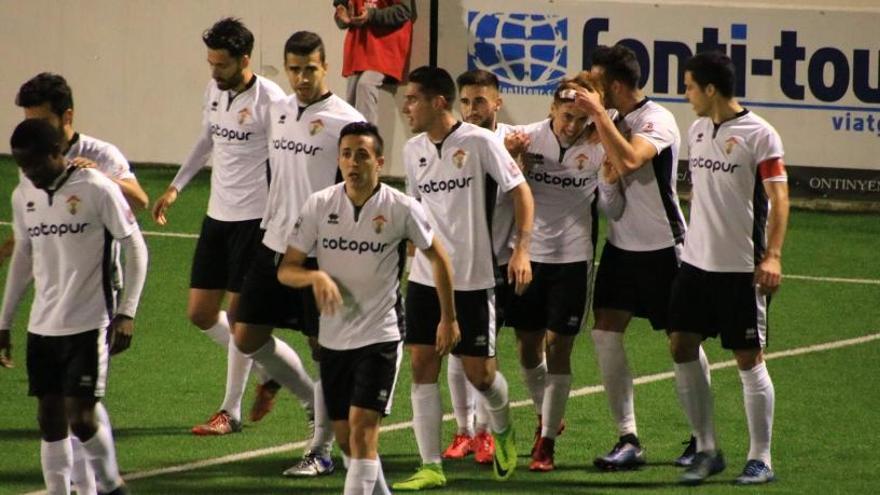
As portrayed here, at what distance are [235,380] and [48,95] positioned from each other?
8.24 ft

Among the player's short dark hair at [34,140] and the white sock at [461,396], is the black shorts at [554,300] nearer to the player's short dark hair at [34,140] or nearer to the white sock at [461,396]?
the white sock at [461,396]

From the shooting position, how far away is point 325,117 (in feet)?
32.1

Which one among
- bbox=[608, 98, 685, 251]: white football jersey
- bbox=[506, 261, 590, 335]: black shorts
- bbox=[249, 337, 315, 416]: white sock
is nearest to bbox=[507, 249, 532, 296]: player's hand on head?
bbox=[506, 261, 590, 335]: black shorts

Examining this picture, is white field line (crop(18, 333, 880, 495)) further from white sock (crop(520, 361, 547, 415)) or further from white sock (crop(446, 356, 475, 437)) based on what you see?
white sock (crop(520, 361, 547, 415))

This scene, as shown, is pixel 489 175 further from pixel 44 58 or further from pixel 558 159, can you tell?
pixel 44 58

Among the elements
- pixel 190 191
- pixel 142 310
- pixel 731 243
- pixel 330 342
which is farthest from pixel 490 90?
pixel 190 191

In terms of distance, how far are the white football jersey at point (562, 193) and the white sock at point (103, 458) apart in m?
2.66

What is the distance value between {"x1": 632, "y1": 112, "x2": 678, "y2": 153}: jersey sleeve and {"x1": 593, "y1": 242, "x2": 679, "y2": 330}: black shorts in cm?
60

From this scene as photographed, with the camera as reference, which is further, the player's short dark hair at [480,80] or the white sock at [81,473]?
the player's short dark hair at [480,80]

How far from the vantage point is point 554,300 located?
9.79m

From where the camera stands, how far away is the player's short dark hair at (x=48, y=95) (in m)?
8.62

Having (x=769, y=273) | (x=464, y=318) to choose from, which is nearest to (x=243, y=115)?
(x=464, y=318)

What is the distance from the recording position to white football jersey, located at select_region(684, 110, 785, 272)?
9297 millimetres

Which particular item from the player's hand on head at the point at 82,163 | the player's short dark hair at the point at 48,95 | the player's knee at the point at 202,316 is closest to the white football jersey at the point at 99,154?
the player's short dark hair at the point at 48,95
